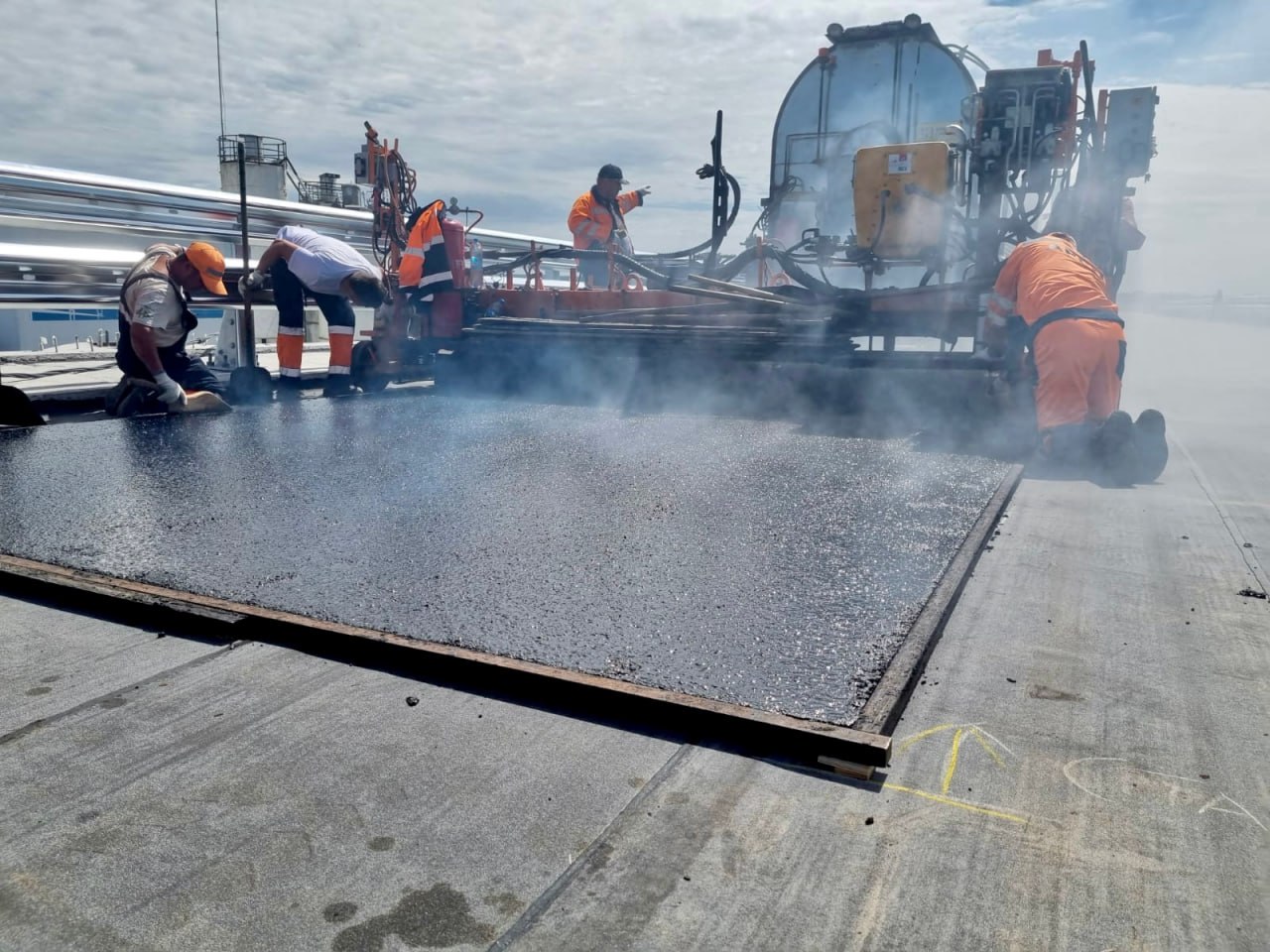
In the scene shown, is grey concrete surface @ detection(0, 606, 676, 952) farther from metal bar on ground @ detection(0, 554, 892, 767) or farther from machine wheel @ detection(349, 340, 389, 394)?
machine wheel @ detection(349, 340, 389, 394)

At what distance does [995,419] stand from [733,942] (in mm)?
4493

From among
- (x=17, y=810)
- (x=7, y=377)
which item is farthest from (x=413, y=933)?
(x=7, y=377)

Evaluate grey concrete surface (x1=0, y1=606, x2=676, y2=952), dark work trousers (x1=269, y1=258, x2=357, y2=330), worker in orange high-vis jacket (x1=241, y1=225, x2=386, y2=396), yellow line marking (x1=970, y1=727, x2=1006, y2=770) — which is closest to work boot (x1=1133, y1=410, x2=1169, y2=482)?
Result: yellow line marking (x1=970, y1=727, x2=1006, y2=770)

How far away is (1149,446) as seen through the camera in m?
4.41

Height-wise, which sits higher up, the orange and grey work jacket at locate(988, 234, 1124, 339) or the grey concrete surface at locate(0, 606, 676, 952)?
the orange and grey work jacket at locate(988, 234, 1124, 339)

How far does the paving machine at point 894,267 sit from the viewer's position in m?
5.72

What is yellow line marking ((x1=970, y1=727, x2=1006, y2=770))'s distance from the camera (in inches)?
66.7

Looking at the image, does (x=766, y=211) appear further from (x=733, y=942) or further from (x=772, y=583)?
(x=733, y=942)

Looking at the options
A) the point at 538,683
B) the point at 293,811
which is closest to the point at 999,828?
the point at 538,683

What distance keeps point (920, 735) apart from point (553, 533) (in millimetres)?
1448

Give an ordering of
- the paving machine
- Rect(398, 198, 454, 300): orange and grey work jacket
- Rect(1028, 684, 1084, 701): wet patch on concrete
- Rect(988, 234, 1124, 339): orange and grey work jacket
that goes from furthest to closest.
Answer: Rect(398, 198, 454, 300): orange and grey work jacket → the paving machine → Rect(988, 234, 1124, 339): orange and grey work jacket → Rect(1028, 684, 1084, 701): wet patch on concrete

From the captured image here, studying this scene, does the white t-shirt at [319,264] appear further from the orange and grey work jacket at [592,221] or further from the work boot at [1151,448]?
the work boot at [1151,448]

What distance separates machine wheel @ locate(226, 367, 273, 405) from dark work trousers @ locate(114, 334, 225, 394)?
10cm

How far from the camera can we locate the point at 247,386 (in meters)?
6.28
